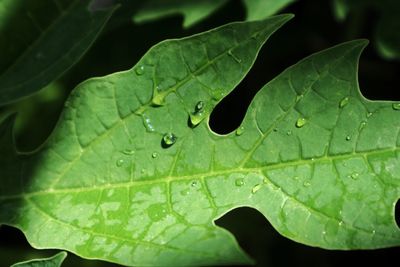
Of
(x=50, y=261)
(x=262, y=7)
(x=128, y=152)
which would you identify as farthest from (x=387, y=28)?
(x=50, y=261)

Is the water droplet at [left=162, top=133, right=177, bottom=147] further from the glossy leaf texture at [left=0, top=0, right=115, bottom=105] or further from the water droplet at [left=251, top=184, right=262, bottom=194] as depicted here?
the glossy leaf texture at [left=0, top=0, right=115, bottom=105]

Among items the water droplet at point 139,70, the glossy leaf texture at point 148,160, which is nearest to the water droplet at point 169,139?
the glossy leaf texture at point 148,160

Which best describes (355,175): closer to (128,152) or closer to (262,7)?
(128,152)

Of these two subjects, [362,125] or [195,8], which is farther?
[195,8]

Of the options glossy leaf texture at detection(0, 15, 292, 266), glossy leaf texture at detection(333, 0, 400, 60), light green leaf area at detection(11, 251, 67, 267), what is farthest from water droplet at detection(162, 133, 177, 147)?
glossy leaf texture at detection(333, 0, 400, 60)

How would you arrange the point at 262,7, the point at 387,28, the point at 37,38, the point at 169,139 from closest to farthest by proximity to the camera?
1. the point at 169,139
2. the point at 37,38
3. the point at 262,7
4. the point at 387,28

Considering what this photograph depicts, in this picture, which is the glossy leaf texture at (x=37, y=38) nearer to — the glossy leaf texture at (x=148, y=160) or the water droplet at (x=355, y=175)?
the glossy leaf texture at (x=148, y=160)
